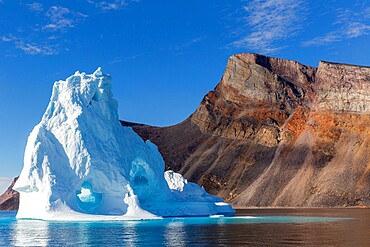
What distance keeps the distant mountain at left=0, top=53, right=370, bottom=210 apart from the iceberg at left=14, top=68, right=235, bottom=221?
5778 centimetres

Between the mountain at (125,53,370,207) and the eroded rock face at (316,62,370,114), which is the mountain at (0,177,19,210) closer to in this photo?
the mountain at (125,53,370,207)

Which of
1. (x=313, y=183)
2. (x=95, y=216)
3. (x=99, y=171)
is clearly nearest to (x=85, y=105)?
(x=99, y=171)

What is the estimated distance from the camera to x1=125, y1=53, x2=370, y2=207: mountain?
10462cm

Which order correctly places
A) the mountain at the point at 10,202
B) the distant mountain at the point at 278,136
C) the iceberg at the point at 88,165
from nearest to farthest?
Answer: the iceberg at the point at 88,165, the distant mountain at the point at 278,136, the mountain at the point at 10,202

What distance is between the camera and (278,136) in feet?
405

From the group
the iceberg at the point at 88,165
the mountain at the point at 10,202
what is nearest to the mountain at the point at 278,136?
the mountain at the point at 10,202

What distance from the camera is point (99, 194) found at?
44844 millimetres

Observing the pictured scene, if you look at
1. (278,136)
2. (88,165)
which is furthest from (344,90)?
(88,165)

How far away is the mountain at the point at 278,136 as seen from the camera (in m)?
105

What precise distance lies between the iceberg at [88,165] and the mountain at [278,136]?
57539 mm

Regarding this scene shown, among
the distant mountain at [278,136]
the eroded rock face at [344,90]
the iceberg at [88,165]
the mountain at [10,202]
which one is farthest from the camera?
the mountain at [10,202]

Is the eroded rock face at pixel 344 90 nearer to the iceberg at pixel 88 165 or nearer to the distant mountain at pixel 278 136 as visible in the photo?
the distant mountain at pixel 278 136

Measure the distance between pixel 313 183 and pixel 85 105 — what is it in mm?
69965

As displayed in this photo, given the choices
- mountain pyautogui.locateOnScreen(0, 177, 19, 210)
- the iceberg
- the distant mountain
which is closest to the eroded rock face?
the distant mountain
